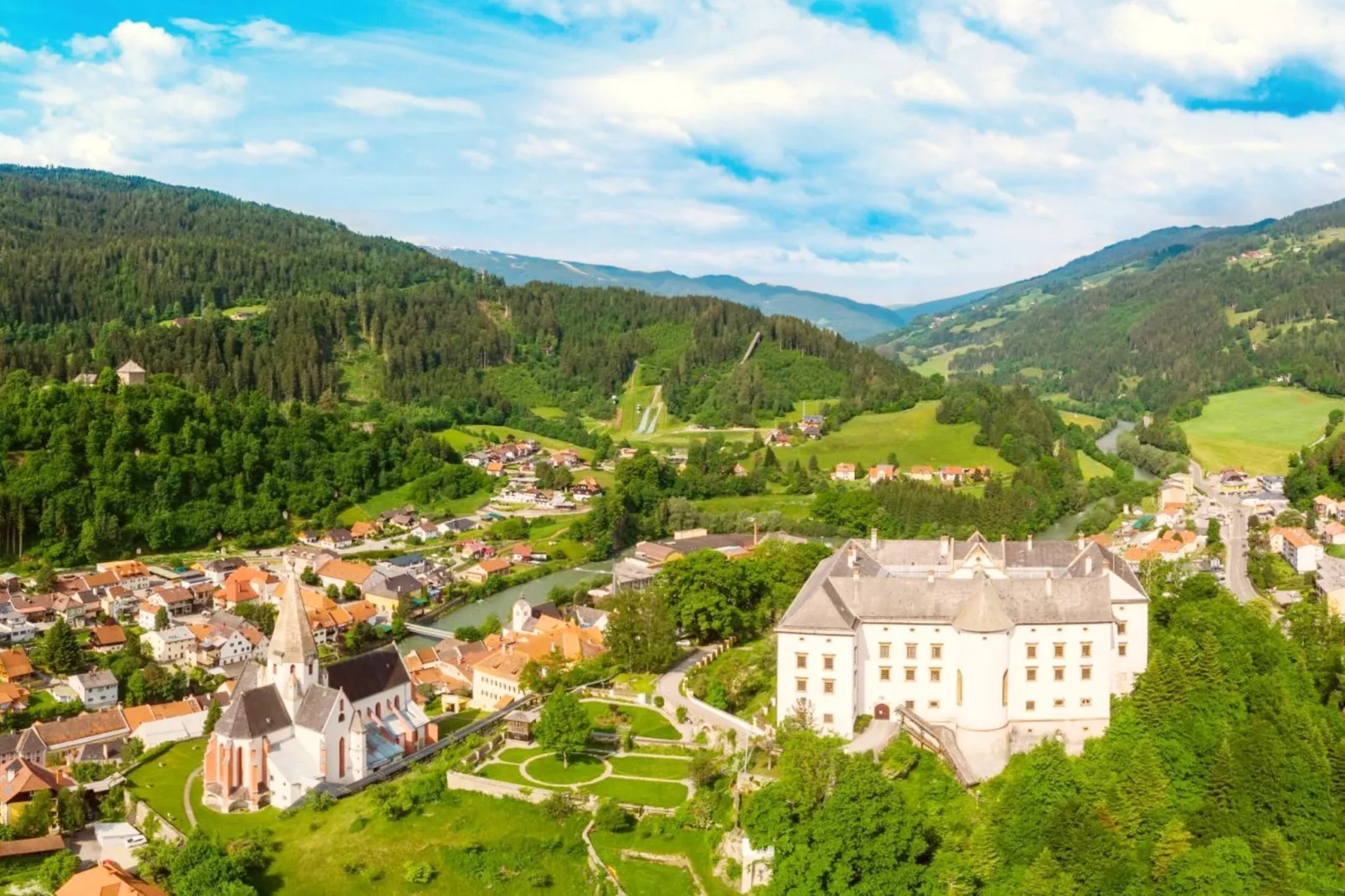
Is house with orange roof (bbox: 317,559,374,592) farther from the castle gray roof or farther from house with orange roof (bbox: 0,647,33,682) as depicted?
the castle gray roof

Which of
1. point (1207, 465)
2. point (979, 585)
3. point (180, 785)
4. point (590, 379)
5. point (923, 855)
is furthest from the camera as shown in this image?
point (590, 379)

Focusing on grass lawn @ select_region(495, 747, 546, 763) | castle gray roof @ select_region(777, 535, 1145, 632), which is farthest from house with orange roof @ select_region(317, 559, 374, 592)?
castle gray roof @ select_region(777, 535, 1145, 632)

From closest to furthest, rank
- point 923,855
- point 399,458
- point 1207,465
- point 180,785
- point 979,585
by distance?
point 923,855 → point 979,585 → point 180,785 → point 399,458 → point 1207,465

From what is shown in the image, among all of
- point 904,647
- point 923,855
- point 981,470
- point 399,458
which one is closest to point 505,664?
point 904,647

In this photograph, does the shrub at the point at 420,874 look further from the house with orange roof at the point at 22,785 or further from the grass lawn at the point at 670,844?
the house with orange roof at the point at 22,785

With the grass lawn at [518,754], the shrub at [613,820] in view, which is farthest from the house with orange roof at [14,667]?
the shrub at [613,820]

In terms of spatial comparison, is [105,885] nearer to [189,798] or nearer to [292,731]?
[189,798]

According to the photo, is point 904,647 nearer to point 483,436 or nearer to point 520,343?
point 483,436
